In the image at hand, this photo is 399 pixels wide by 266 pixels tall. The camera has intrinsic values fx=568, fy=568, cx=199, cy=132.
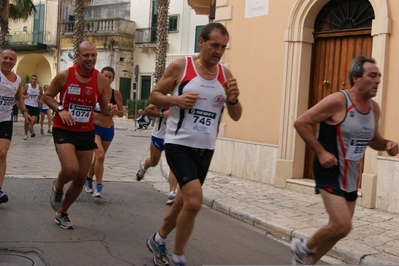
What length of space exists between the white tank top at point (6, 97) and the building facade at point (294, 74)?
196 inches

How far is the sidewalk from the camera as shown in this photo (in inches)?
238

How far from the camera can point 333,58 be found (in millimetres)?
10094

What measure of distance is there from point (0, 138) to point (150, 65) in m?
29.8

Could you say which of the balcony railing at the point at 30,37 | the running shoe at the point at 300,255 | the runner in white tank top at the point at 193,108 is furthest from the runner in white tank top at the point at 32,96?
the balcony railing at the point at 30,37

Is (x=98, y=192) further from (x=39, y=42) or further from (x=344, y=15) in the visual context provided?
(x=39, y=42)

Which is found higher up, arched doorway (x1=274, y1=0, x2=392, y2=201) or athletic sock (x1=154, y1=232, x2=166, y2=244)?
arched doorway (x1=274, y1=0, x2=392, y2=201)

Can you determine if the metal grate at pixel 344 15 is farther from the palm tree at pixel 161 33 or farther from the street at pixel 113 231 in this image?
the palm tree at pixel 161 33

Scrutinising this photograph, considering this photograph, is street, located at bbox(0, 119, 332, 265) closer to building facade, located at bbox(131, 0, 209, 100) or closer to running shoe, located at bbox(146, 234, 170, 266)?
running shoe, located at bbox(146, 234, 170, 266)

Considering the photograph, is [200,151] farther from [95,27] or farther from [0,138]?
[95,27]

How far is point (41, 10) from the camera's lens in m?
40.7

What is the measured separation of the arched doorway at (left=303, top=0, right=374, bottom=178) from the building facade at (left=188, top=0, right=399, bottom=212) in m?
0.02

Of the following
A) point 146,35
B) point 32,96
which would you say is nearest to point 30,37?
point 146,35

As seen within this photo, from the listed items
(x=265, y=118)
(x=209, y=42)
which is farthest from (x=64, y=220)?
(x=265, y=118)

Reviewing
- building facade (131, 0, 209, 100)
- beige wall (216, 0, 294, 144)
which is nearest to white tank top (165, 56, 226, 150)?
beige wall (216, 0, 294, 144)
